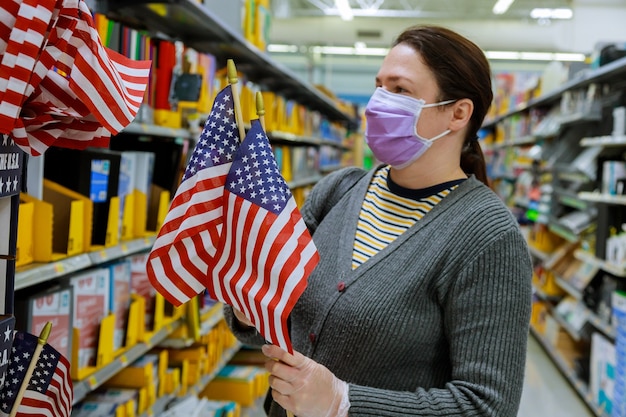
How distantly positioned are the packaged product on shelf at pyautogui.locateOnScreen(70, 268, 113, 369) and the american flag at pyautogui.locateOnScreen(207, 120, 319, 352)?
1083 millimetres

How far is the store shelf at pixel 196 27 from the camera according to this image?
2764 mm

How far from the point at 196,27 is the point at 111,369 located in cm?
211

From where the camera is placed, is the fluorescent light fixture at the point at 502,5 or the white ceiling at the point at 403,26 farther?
the white ceiling at the point at 403,26

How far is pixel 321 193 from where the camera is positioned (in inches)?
71.9

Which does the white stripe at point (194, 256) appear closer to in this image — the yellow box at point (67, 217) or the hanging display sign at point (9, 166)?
the hanging display sign at point (9, 166)

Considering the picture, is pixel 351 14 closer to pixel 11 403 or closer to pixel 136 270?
pixel 136 270

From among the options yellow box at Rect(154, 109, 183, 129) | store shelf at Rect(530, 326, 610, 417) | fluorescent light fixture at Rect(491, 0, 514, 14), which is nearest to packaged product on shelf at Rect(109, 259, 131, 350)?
yellow box at Rect(154, 109, 183, 129)

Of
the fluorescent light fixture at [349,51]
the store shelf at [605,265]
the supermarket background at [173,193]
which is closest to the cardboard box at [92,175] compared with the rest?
the supermarket background at [173,193]

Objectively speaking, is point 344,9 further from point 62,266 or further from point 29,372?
point 29,372

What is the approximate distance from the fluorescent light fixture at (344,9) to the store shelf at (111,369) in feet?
31.1

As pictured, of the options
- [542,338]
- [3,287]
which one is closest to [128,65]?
[3,287]

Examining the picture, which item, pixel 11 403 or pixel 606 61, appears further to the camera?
pixel 606 61

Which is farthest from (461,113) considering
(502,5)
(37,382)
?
(502,5)

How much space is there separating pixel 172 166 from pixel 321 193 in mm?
1106
